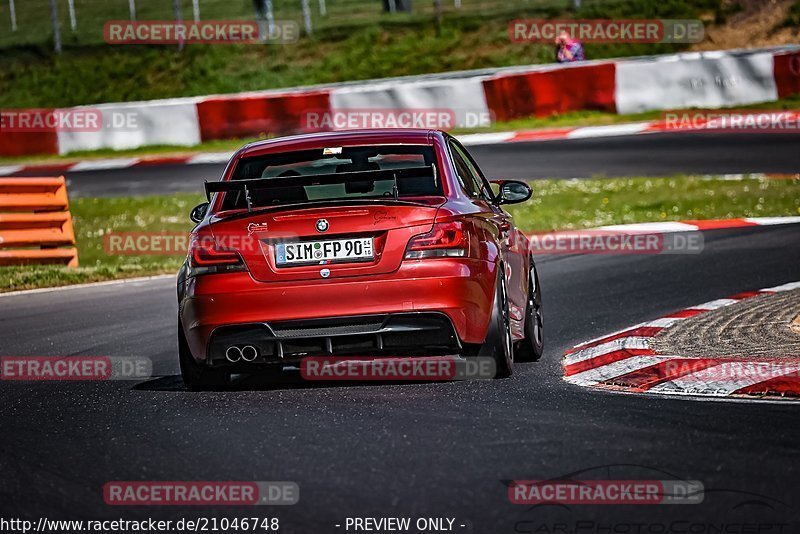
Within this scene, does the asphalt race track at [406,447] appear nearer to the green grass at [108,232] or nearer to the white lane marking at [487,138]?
the green grass at [108,232]

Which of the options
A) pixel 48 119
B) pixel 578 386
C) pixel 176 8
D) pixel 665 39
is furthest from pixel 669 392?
pixel 665 39

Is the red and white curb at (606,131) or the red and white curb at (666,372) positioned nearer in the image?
the red and white curb at (666,372)

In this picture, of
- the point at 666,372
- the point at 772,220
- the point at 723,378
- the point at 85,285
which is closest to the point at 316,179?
the point at 666,372

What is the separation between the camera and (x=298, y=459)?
5.77m

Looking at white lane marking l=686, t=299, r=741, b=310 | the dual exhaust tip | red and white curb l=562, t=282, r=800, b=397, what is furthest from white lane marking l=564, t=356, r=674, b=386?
white lane marking l=686, t=299, r=741, b=310

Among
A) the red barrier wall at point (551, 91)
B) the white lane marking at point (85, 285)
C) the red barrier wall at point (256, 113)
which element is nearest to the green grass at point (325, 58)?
the red barrier wall at point (256, 113)

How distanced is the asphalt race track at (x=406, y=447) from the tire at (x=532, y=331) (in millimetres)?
136

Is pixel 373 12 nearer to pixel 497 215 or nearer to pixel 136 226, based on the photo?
pixel 136 226

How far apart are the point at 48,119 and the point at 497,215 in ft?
65.9

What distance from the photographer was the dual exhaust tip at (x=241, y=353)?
7449 mm

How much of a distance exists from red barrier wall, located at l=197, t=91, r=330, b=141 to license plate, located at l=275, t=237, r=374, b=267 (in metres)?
17.7

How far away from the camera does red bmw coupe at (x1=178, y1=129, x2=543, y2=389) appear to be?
7.30 meters

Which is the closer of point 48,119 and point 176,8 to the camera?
point 48,119

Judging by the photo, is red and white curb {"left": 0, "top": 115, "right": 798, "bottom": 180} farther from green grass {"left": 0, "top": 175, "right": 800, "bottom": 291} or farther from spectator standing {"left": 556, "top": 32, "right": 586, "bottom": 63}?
green grass {"left": 0, "top": 175, "right": 800, "bottom": 291}
